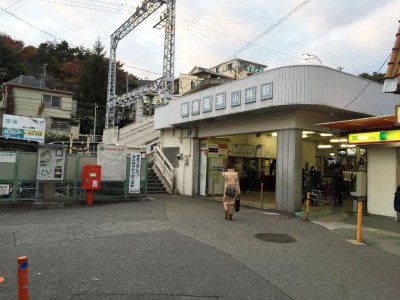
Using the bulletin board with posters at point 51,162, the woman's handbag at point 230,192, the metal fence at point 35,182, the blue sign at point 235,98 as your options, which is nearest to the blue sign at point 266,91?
the blue sign at point 235,98

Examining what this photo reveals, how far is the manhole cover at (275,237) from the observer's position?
817 centimetres

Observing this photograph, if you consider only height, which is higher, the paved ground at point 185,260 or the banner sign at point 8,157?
the banner sign at point 8,157

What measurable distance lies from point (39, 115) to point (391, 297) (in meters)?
44.1

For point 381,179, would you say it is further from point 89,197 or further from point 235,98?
point 89,197

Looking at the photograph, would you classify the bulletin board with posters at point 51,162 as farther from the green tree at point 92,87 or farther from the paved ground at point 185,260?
the green tree at point 92,87

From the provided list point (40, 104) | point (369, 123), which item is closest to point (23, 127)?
point (40, 104)

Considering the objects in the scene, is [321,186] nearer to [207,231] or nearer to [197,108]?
[197,108]

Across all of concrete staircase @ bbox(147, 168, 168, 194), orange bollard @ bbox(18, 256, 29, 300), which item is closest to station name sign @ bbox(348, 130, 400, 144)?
concrete staircase @ bbox(147, 168, 168, 194)

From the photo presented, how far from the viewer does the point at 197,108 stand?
16328 mm

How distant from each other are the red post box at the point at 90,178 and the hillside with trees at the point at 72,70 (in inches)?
1511

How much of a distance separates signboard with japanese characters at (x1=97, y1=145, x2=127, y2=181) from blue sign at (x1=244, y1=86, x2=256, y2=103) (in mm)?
5766

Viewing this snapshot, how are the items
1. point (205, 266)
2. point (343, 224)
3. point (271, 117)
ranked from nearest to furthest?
point (205, 266)
point (343, 224)
point (271, 117)

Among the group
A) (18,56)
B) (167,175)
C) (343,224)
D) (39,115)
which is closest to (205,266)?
(343,224)

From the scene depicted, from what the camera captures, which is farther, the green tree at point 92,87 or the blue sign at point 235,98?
the green tree at point 92,87
